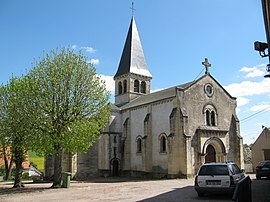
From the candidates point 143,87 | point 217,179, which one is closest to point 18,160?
point 217,179

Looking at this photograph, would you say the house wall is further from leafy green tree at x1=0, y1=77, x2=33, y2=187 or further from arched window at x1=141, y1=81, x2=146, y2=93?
leafy green tree at x1=0, y1=77, x2=33, y2=187

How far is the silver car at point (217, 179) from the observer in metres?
12.1

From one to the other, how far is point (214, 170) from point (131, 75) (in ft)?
89.5

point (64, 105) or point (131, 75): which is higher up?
point (131, 75)

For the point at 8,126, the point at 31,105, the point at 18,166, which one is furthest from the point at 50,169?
the point at 31,105

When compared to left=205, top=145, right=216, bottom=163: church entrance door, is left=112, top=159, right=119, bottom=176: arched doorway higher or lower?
lower

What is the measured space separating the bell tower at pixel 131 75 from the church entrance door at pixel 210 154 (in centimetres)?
1281

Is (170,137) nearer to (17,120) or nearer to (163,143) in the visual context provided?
(163,143)

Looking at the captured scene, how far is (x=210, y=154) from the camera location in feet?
96.6

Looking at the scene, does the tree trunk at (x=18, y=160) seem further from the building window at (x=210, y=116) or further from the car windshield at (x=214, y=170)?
the building window at (x=210, y=116)

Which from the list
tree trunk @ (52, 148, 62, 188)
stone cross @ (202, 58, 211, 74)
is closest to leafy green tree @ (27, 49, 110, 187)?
tree trunk @ (52, 148, 62, 188)

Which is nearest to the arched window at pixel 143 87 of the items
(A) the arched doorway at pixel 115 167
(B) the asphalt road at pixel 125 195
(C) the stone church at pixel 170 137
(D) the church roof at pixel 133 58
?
(D) the church roof at pixel 133 58

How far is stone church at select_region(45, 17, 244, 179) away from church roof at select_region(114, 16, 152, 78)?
22.2ft

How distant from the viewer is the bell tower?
3888 cm
